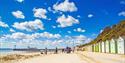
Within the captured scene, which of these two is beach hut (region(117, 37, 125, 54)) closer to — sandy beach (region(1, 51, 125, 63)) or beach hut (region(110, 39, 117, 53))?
beach hut (region(110, 39, 117, 53))

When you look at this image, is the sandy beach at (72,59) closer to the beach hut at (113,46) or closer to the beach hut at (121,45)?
the beach hut at (121,45)

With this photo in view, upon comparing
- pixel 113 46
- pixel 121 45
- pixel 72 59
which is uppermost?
pixel 121 45

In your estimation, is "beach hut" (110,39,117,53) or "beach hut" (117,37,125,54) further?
"beach hut" (110,39,117,53)

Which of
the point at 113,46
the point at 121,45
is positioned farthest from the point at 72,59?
the point at 113,46

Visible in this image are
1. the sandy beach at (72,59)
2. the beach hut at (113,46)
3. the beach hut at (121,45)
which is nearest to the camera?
the sandy beach at (72,59)

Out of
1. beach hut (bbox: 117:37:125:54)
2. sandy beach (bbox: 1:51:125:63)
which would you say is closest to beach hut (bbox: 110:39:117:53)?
beach hut (bbox: 117:37:125:54)

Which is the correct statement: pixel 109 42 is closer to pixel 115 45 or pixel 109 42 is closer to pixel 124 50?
pixel 115 45

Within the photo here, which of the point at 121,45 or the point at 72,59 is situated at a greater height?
the point at 121,45

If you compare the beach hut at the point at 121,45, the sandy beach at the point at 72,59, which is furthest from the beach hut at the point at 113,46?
the sandy beach at the point at 72,59

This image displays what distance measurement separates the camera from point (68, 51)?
266 feet

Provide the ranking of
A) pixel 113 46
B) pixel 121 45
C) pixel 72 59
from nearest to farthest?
1. pixel 72 59
2. pixel 121 45
3. pixel 113 46

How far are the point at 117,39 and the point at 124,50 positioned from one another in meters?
6.94

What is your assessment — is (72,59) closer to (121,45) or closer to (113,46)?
(121,45)

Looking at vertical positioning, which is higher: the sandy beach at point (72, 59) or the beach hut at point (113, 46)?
the beach hut at point (113, 46)
